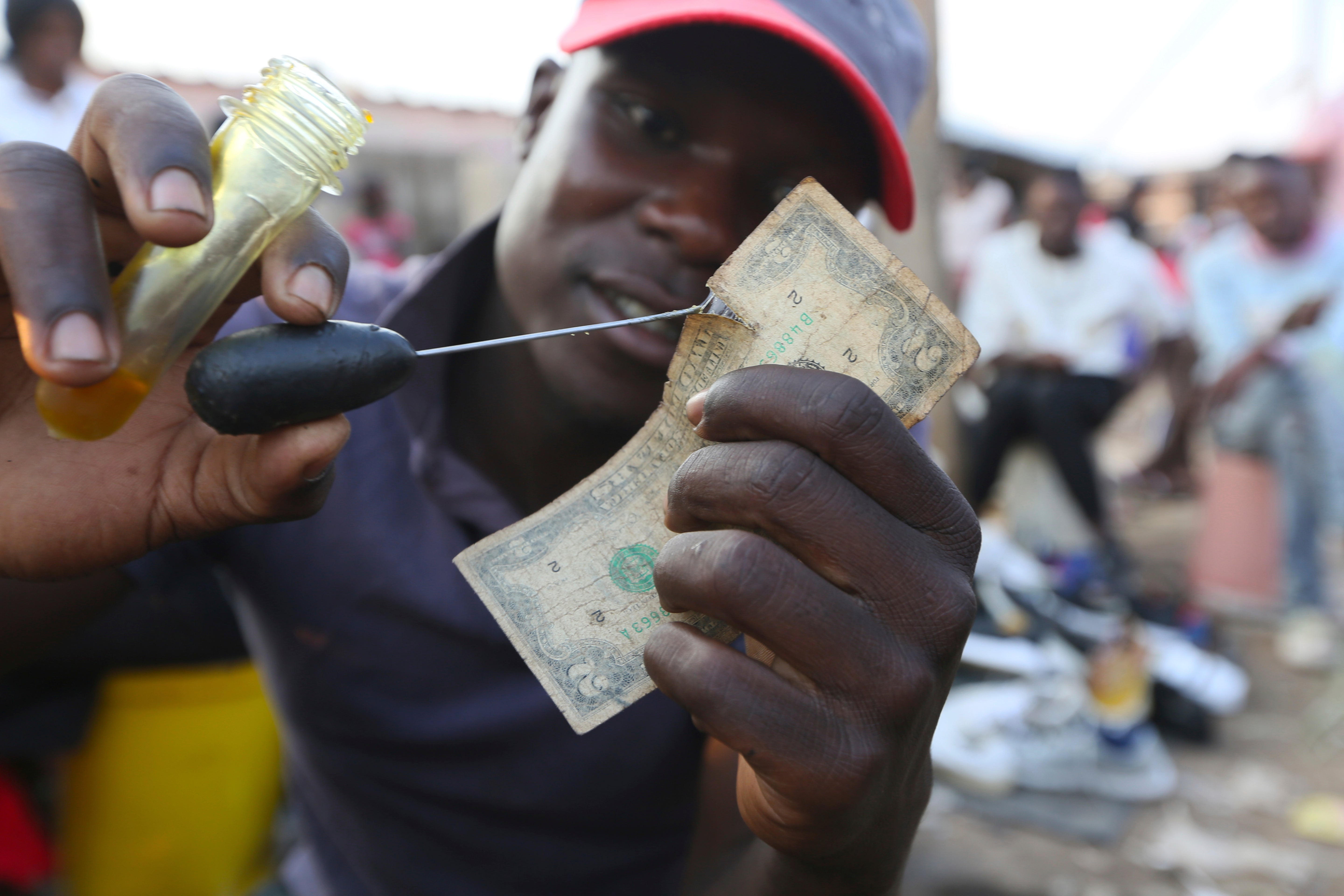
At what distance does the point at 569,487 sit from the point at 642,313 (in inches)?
16.1

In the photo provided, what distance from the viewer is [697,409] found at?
78 centimetres

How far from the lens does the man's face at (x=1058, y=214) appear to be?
4406 mm

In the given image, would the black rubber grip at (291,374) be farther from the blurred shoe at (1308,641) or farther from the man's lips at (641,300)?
the blurred shoe at (1308,641)

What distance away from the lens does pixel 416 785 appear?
1.37m

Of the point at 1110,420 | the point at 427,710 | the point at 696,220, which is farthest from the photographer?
the point at 1110,420

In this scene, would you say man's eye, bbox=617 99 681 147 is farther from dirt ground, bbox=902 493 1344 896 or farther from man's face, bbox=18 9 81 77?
man's face, bbox=18 9 81 77

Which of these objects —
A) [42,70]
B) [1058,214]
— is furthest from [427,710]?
[1058,214]

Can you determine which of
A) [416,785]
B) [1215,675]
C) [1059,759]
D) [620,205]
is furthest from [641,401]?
[1215,675]

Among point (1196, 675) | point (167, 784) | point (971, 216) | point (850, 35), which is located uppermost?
point (850, 35)

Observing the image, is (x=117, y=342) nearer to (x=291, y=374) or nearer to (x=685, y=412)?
(x=291, y=374)

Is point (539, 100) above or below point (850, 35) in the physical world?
below

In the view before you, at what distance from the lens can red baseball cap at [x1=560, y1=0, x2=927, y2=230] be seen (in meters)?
1.11

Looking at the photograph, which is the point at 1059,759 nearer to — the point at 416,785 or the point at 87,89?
the point at 416,785

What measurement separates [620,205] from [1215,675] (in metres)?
3.35
